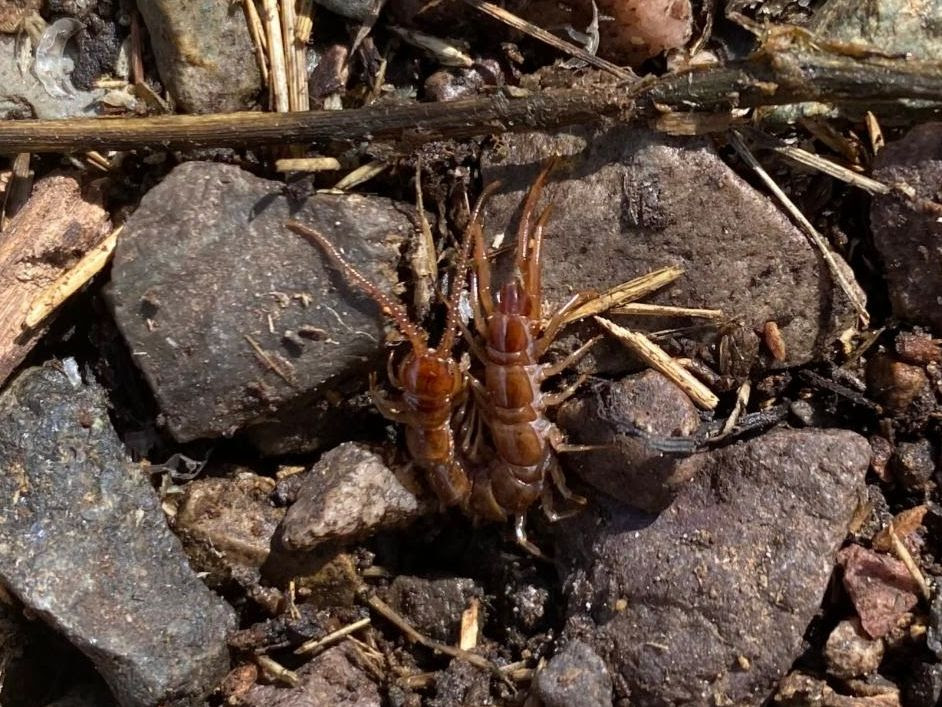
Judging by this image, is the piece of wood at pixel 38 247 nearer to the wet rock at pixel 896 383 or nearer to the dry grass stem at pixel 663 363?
the dry grass stem at pixel 663 363

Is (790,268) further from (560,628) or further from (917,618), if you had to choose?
(560,628)

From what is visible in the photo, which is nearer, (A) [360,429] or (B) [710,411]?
(B) [710,411]

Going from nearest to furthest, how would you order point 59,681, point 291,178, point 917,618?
point 917,618 → point 291,178 → point 59,681

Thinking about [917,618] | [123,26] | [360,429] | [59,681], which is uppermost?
[123,26]

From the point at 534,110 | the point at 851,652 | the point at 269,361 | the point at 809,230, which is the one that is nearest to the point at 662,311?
the point at 809,230

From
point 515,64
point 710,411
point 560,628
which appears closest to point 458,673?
point 560,628

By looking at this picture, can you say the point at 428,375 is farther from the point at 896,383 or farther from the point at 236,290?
the point at 896,383
